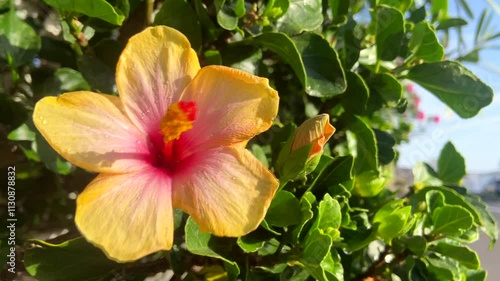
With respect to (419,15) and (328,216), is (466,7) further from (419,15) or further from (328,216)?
(328,216)

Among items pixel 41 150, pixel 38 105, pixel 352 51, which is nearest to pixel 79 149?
pixel 38 105

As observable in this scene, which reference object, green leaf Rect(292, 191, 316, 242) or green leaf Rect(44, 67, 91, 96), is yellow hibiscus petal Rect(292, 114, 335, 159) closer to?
green leaf Rect(292, 191, 316, 242)

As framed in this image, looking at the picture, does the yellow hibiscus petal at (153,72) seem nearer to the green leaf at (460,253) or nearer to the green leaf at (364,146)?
the green leaf at (364,146)

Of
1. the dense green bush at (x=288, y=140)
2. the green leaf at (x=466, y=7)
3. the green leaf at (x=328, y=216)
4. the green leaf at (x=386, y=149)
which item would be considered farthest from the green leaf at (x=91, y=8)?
the green leaf at (x=466, y=7)

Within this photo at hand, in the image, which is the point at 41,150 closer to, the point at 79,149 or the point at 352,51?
the point at 79,149

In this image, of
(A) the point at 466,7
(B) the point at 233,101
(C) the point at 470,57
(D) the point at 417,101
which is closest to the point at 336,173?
(B) the point at 233,101
